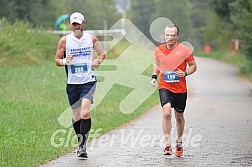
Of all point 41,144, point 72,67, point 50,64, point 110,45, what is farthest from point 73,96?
point 110,45

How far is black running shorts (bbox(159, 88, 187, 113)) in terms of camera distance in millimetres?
11275

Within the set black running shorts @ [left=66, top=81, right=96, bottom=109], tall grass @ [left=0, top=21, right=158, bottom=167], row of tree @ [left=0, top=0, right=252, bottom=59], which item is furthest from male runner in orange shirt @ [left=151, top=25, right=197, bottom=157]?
row of tree @ [left=0, top=0, right=252, bottom=59]

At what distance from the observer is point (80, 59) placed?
1116 cm

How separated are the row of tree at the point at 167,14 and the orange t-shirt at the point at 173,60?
Result: 14719 mm

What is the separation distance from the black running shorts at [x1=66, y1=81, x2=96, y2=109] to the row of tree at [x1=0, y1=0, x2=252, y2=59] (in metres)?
15.2

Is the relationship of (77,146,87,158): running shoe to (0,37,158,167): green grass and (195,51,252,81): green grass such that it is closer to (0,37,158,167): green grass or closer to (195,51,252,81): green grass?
(0,37,158,167): green grass

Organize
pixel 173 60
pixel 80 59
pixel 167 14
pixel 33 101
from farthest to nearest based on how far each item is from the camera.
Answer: pixel 167 14
pixel 33 101
pixel 173 60
pixel 80 59

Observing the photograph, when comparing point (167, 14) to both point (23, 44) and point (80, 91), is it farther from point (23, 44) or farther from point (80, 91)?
point (80, 91)

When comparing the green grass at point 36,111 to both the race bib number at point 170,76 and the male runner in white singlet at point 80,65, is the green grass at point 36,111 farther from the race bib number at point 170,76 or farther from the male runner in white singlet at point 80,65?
the race bib number at point 170,76

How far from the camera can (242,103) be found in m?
21.8

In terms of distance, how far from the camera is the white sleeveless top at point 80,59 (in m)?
11.2

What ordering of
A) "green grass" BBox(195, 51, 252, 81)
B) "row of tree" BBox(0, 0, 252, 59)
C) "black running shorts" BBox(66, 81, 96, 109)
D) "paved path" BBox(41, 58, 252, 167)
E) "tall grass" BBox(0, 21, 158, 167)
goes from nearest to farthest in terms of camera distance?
"paved path" BBox(41, 58, 252, 167), "black running shorts" BBox(66, 81, 96, 109), "tall grass" BBox(0, 21, 158, 167), "row of tree" BBox(0, 0, 252, 59), "green grass" BBox(195, 51, 252, 81)

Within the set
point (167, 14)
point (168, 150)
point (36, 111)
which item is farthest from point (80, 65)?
point (167, 14)

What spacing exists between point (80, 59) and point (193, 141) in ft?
9.92
